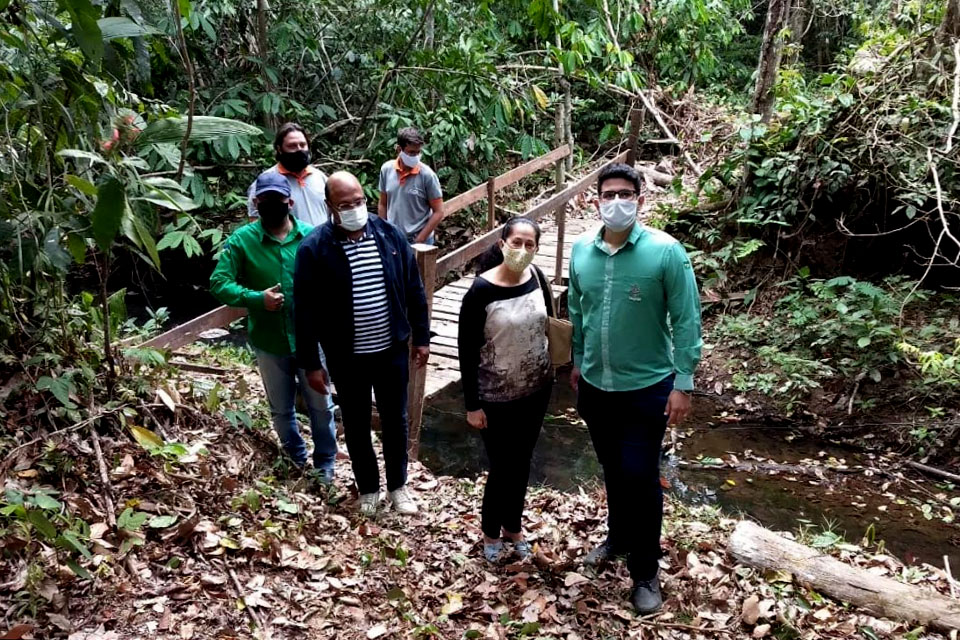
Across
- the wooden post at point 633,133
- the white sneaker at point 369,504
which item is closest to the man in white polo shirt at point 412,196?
the white sneaker at point 369,504

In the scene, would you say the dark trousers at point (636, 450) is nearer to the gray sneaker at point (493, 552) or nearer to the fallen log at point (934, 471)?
the gray sneaker at point (493, 552)

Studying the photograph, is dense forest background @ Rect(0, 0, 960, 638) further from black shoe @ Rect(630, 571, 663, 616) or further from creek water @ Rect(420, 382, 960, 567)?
black shoe @ Rect(630, 571, 663, 616)

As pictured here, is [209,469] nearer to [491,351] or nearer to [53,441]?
[53,441]

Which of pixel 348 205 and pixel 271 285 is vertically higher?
pixel 348 205

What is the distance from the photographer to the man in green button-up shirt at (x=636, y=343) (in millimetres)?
3004

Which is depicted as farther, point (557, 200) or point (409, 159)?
point (557, 200)

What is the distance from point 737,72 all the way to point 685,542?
13.7 metres

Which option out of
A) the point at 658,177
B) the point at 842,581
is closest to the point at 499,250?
the point at 842,581

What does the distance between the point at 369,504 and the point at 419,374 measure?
1.14m

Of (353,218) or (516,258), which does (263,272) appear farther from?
(516,258)

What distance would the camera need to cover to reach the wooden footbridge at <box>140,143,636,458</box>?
4.62m

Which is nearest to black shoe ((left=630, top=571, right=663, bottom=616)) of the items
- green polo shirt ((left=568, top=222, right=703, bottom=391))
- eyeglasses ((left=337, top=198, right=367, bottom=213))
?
green polo shirt ((left=568, top=222, right=703, bottom=391))

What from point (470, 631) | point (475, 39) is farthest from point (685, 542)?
point (475, 39)

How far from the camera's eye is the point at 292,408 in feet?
13.2
